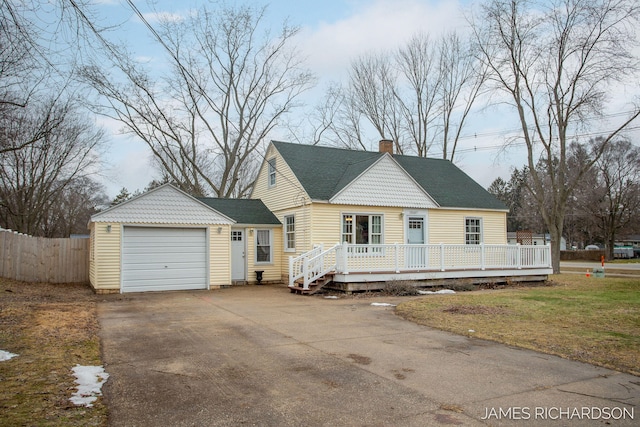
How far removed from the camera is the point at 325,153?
21.3m

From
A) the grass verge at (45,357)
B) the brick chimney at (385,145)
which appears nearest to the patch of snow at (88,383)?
the grass verge at (45,357)

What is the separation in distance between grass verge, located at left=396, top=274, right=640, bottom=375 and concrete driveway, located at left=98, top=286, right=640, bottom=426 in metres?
0.55

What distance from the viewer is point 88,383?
214 inches

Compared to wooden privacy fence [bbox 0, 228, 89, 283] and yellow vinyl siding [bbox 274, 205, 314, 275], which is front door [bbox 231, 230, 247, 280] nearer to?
yellow vinyl siding [bbox 274, 205, 314, 275]

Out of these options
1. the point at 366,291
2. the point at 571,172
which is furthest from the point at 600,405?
the point at 571,172

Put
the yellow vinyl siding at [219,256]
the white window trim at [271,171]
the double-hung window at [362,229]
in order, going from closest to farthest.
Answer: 1. the yellow vinyl siding at [219,256]
2. the double-hung window at [362,229]
3. the white window trim at [271,171]

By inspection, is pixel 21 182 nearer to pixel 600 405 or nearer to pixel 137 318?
pixel 137 318

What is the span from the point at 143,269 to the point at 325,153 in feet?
31.2

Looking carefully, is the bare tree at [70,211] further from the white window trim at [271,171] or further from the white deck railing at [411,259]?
the white deck railing at [411,259]

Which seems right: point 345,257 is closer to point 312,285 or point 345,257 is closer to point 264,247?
point 312,285

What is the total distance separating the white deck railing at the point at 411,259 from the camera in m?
15.7

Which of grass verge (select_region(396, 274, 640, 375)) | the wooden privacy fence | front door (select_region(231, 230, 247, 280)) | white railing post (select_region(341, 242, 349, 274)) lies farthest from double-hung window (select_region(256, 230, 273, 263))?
grass verge (select_region(396, 274, 640, 375))

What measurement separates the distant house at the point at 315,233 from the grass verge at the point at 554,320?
3.26 metres

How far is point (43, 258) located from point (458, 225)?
17.5m
